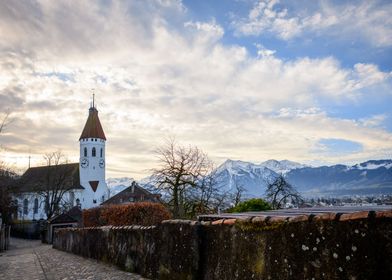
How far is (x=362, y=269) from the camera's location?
3.25 meters

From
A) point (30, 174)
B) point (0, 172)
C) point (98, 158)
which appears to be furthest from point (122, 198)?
point (30, 174)

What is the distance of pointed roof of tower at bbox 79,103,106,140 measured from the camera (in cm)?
8919

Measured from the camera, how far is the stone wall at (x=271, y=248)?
3.23 metres

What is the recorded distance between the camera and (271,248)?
4434mm

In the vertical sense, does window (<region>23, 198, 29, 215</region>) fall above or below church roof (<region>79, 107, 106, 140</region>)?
below

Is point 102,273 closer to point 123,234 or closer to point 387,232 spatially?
point 123,234

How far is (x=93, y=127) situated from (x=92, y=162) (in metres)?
8.20

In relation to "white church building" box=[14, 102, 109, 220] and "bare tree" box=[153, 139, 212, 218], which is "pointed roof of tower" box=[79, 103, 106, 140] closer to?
"white church building" box=[14, 102, 109, 220]

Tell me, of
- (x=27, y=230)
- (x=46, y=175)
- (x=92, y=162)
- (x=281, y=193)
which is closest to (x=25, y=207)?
(x=46, y=175)

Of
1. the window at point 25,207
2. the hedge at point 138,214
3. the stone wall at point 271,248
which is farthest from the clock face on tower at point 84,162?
the stone wall at point 271,248

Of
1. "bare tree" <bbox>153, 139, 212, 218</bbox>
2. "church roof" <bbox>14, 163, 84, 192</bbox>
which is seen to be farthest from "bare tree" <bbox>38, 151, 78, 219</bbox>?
"bare tree" <bbox>153, 139, 212, 218</bbox>

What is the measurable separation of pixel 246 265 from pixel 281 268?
0.77 m

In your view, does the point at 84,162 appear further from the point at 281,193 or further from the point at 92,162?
the point at 281,193

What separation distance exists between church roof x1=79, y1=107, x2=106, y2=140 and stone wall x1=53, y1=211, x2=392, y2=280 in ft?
274
